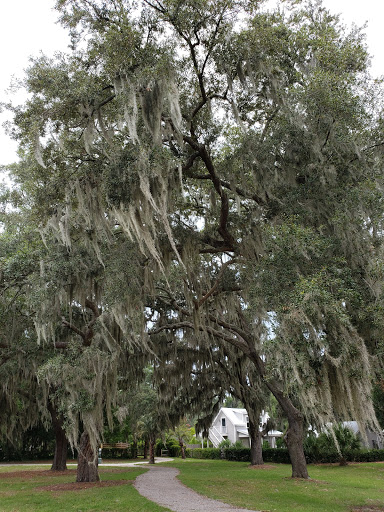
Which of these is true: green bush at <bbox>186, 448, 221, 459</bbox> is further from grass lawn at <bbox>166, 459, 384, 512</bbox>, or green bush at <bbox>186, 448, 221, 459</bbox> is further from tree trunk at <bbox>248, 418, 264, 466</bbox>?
grass lawn at <bbox>166, 459, 384, 512</bbox>

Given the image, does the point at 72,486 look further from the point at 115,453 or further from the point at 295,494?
the point at 115,453

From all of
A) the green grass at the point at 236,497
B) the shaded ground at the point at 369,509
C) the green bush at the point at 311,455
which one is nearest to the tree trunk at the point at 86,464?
the green grass at the point at 236,497

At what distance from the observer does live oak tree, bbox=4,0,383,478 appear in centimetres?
599

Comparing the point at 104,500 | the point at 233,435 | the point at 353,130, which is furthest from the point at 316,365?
the point at 233,435

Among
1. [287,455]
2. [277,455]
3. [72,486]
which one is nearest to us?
[72,486]

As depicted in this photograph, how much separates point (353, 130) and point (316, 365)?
173 inches

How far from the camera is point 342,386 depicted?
5949 mm

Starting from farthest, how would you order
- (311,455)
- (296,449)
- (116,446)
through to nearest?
1. (116,446)
2. (311,455)
3. (296,449)

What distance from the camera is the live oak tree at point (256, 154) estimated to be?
236 inches

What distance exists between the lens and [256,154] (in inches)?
307

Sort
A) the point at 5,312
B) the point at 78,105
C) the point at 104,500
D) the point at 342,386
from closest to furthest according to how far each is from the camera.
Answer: the point at 342,386
the point at 78,105
the point at 104,500
the point at 5,312

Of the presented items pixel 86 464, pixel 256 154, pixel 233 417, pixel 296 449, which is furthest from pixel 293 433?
pixel 233 417

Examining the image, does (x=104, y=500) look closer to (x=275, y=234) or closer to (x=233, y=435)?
(x=275, y=234)

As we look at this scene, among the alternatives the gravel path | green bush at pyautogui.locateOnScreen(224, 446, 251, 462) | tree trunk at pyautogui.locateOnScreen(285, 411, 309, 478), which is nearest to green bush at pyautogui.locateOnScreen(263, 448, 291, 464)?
green bush at pyautogui.locateOnScreen(224, 446, 251, 462)
